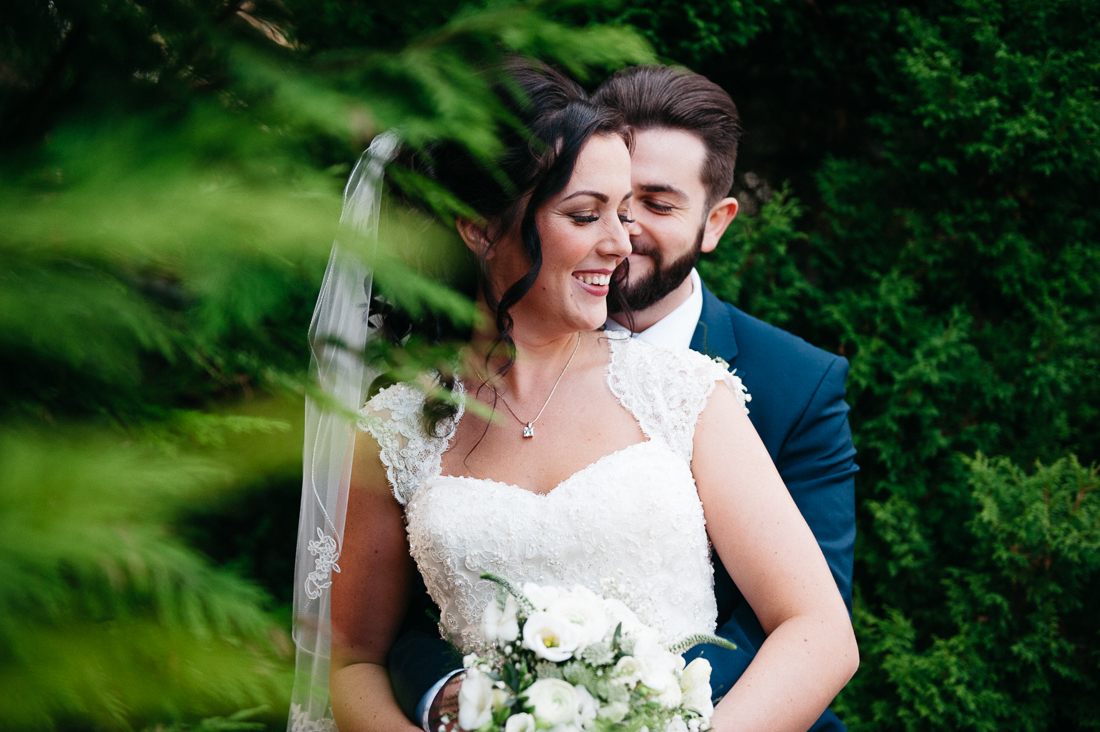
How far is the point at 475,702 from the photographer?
1610 millimetres

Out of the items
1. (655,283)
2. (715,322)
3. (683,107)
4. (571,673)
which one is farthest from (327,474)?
(683,107)

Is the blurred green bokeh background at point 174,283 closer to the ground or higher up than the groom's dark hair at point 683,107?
closer to the ground

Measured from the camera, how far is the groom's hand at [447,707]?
1.98m

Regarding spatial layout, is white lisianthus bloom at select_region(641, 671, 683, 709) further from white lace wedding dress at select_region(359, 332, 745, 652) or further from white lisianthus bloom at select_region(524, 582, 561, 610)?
white lace wedding dress at select_region(359, 332, 745, 652)

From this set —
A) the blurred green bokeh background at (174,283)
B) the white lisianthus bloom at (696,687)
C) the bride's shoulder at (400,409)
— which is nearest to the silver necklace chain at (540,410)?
the bride's shoulder at (400,409)

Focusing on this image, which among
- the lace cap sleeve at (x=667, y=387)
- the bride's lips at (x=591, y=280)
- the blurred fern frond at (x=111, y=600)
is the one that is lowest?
the lace cap sleeve at (x=667, y=387)

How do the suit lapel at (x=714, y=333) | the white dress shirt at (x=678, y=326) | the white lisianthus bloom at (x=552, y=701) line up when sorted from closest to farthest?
the white lisianthus bloom at (x=552, y=701) → the suit lapel at (x=714, y=333) → the white dress shirt at (x=678, y=326)

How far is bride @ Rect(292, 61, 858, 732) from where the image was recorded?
7.16ft

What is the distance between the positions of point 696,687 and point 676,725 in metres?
0.09

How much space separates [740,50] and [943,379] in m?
2.18

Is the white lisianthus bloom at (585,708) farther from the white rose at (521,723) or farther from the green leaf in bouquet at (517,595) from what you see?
the green leaf in bouquet at (517,595)

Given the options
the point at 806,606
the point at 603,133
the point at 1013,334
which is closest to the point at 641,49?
the point at 603,133

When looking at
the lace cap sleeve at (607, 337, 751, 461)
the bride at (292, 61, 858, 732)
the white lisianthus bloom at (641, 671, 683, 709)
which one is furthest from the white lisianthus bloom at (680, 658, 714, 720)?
the lace cap sleeve at (607, 337, 751, 461)

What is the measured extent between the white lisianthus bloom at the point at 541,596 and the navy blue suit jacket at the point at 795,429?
2.68ft
